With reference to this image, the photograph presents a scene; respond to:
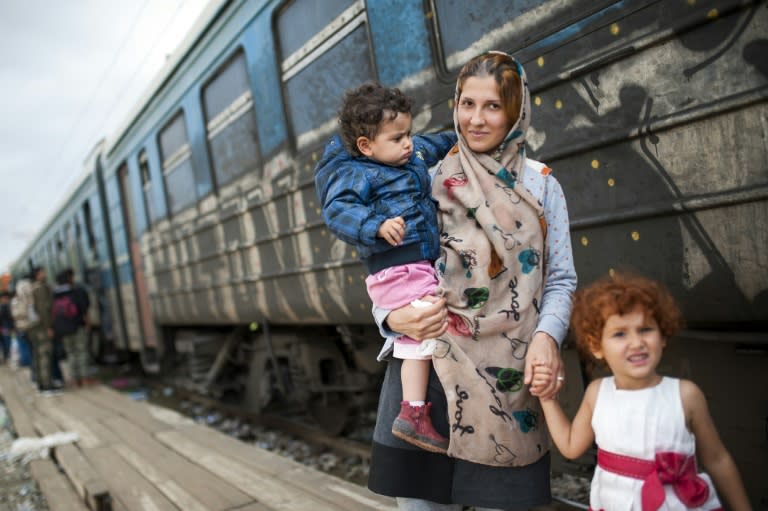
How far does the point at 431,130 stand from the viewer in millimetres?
2760

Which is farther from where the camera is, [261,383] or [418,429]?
[261,383]

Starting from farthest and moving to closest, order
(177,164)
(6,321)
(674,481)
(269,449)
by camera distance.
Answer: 1. (6,321)
2. (177,164)
3. (269,449)
4. (674,481)

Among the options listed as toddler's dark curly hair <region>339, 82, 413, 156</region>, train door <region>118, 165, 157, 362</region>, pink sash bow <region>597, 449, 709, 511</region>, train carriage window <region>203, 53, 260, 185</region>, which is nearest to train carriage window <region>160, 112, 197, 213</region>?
train carriage window <region>203, 53, 260, 185</region>

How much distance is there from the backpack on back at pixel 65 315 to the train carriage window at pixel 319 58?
679cm

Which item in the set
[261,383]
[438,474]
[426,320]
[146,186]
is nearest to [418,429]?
[438,474]

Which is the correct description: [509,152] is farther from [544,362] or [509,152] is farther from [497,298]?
[544,362]

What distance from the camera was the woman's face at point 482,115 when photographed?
55.9 inches

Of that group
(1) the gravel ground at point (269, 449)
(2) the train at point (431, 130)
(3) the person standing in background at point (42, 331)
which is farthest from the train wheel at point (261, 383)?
(3) the person standing in background at point (42, 331)

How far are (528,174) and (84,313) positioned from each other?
373 inches

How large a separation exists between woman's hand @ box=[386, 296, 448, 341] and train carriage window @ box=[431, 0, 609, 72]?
45.9 inches

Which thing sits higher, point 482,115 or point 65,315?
point 482,115

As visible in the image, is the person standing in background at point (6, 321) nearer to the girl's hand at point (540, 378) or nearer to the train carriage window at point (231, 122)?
the train carriage window at point (231, 122)

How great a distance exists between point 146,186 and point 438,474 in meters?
6.59

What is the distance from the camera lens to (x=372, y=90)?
60.3 inches
